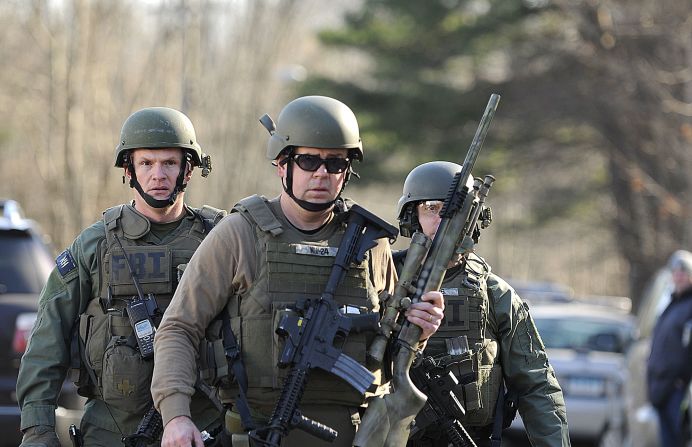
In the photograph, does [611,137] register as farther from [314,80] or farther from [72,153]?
[72,153]

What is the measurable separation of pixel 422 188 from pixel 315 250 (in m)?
1.18

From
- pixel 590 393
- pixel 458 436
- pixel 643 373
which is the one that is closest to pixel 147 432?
pixel 458 436

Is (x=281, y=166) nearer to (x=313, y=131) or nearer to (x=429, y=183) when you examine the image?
(x=313, y=131)

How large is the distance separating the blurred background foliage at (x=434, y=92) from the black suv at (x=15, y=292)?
11175 mm

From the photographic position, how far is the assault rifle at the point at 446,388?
5672 mm

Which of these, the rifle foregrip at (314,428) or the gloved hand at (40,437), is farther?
the gloved hand at (40,437)

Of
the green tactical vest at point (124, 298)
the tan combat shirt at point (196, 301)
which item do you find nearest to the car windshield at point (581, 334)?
the green tactical vest at point (124, 298)

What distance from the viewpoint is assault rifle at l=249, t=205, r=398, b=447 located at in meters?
4.60

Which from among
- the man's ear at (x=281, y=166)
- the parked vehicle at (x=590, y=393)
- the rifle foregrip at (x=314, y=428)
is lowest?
the parked vehicle at (x=590, y=393)

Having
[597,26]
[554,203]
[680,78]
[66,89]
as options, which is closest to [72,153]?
[66,89]

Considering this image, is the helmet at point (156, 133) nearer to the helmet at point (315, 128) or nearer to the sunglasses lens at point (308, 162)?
the helmet at point (315, 128)

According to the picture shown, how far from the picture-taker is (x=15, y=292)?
28.3 ft

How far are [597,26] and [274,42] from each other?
14626 millimetres

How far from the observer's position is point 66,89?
99.9 ft
